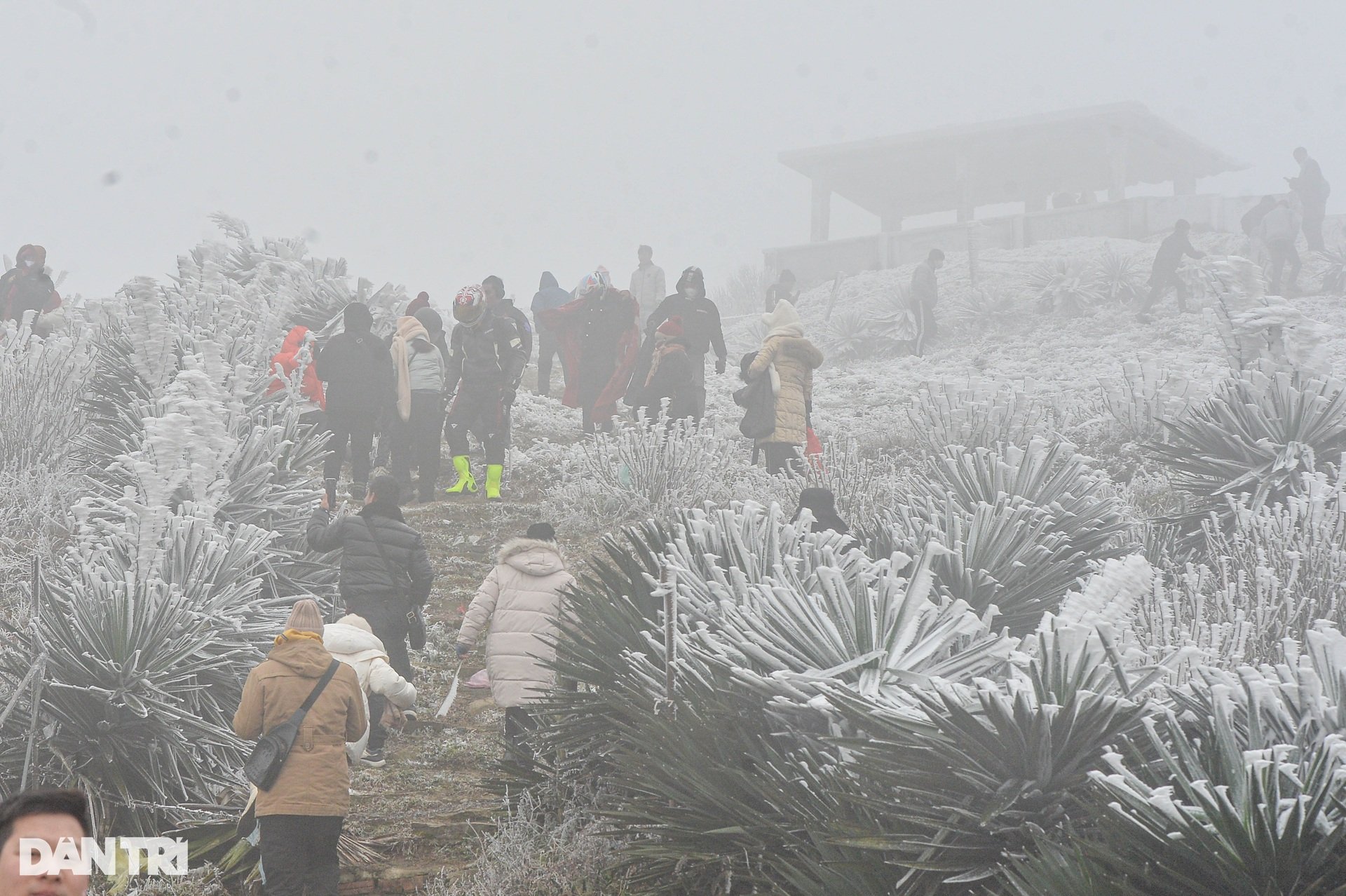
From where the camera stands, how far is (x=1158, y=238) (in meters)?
26.2

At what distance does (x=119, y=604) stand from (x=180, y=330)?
485 cm

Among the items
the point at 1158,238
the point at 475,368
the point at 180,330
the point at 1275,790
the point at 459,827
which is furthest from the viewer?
the point at 1158,238

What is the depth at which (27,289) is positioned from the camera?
14953mm

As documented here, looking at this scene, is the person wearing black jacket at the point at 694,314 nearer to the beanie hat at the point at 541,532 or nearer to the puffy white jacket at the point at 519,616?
the beanie hat at the point at 541,532

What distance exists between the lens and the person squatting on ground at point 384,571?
22.3 ft

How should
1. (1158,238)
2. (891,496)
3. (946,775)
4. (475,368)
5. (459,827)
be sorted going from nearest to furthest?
(946,775) < (459,827) < (891,496) < (475,368) < (1158,238)

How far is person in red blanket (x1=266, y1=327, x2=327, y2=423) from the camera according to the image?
10.5m

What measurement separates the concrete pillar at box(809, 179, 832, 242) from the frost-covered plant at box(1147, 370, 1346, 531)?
21.9 meters

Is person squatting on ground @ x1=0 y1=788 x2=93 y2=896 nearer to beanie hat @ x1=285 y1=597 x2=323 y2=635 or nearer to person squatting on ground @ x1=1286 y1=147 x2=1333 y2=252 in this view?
beanie hat @ x1=285 y1=597 x2=323 y2=635

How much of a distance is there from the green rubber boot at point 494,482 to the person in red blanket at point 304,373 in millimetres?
1437

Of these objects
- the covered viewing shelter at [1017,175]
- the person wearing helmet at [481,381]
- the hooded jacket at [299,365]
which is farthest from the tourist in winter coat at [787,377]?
the covered viewing shelter at [1017,175]

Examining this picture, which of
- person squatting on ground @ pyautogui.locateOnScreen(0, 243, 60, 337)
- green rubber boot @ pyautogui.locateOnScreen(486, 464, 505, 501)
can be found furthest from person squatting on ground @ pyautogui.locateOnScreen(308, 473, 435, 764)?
person squatting on ground @ pyautogui.locateOnScreen(0, 243, 60, 337)

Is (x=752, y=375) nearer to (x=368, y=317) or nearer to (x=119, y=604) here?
(x=368, y=317)

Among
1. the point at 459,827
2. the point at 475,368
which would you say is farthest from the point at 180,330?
the point at 459,827
